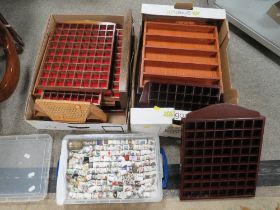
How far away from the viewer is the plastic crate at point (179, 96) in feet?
4.23

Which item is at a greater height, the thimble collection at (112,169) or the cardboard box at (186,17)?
the cardboard box at (186,17)

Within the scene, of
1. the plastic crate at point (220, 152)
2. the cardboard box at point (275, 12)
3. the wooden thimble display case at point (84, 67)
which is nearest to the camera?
the plastic crate at point (220, 152)

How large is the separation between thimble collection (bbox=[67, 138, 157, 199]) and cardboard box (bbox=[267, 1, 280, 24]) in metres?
0.90

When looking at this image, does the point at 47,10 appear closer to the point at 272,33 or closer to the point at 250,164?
the point at 272,33

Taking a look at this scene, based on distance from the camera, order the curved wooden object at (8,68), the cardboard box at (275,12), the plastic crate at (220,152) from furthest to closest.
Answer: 1. the cardboard box at (275,12)
2. the curved wooden object at (8,68)
3. the plastic crate at (220,152)

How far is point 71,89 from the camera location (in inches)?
53.2

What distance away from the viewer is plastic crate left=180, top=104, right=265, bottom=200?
1127 millimetres

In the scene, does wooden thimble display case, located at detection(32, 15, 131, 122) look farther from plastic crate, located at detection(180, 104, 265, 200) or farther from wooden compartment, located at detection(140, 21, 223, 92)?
plastic crate, located at detection(180, 104, 265, 200)

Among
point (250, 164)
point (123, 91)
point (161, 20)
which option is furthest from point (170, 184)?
point (161, 20)

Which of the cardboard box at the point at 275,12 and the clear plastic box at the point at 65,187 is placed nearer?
the clear plastic box at the point at 65,187

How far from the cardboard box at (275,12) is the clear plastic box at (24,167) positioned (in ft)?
4.17

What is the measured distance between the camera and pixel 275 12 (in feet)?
5.16

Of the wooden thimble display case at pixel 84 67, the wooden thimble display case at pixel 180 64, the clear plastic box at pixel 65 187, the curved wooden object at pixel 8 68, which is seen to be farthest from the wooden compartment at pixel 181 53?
the curved wooden object at pixel 8 68

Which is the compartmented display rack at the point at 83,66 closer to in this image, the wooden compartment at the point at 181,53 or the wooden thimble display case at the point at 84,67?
the wooden thimble display case at the point at 84,67
